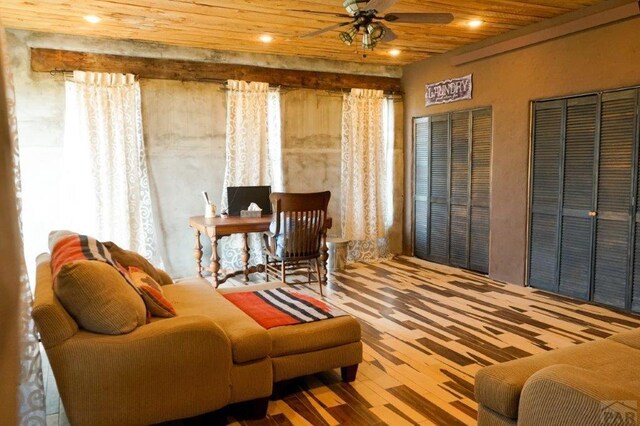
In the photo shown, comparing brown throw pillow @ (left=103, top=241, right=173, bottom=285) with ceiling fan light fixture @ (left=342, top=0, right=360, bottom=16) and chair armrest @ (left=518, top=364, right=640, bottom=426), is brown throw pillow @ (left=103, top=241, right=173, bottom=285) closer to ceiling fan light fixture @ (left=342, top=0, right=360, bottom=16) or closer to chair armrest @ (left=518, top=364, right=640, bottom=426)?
ceiling fan light fixture @ (left=342, top=0, right=360, bottom=16)

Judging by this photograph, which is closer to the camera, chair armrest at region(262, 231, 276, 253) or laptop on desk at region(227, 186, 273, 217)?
chair armrest at region(262, 231, 276, 253)

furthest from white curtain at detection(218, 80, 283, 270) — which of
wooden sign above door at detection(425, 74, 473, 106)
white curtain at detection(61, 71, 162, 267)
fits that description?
Result: wooden sign above door at detection(425, 74, 473, 106)

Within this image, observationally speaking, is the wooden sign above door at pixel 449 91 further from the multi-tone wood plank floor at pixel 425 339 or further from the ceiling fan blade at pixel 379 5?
the ceiling fan blade at pixel 379 5

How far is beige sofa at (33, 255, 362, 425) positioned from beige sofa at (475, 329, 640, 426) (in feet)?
3.48

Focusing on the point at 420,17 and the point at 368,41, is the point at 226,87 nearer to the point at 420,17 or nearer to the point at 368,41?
the point at 368,41

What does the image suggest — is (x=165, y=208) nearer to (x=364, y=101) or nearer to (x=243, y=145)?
(x=243, y=145)

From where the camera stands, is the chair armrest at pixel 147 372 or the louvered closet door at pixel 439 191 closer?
the chair armrest at pixel 147 372

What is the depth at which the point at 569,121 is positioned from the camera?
4664 mm

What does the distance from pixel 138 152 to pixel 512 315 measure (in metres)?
4.05

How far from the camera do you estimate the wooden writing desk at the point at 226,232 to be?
4.84 metres

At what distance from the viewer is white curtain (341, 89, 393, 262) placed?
6.47 meters

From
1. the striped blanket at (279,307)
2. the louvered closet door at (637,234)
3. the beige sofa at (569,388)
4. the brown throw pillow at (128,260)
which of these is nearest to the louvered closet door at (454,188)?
the louvered closet door at (637,234)

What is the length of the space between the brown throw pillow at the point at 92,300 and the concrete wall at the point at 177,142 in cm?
327

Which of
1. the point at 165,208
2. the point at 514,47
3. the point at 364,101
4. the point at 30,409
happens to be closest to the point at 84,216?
the point at 165,208
